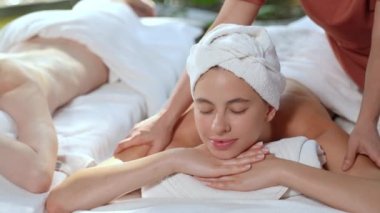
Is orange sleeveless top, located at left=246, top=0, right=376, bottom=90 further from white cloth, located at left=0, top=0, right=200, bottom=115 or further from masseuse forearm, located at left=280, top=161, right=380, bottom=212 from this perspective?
white cloth, located at left=0, top=0, right=200, bottom=115

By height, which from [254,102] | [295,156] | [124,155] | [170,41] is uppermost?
[254,102]

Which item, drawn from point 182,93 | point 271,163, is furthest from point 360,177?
point 182,93

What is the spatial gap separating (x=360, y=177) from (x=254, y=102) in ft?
0.88

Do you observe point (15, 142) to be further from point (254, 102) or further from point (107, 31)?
point (107, 31)

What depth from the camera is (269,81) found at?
135 cm

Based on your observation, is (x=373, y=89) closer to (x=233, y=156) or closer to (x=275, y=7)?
(x=233, y=156)

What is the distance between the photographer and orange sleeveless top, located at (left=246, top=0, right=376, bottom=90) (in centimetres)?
165

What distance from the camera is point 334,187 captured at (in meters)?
1.30

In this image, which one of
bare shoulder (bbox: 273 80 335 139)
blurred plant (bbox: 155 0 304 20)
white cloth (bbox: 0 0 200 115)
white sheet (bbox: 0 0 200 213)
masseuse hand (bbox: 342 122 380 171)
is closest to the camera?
masseuse hand (bbox: 342 122 380 171)

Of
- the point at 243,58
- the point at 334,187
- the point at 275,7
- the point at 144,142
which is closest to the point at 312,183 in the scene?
the point at 334,187

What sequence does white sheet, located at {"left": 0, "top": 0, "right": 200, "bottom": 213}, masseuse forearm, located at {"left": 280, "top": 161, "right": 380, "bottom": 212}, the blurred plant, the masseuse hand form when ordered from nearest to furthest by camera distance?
masseuse forearm, located at {"left": 280, "top": 161, "right": 380, "bottom": 212} < the masseuse hand < white sheet, located at {"left": 0, "top": 0, "right": 200, "bottom": 213} < the blurred plant

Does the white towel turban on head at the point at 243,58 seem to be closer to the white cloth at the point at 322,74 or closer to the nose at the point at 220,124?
the nose at the point at 220,124

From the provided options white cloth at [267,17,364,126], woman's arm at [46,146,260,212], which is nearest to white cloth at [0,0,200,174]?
woman's arm at [46,146,260,212]

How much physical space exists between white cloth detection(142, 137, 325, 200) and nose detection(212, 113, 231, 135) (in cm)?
13
